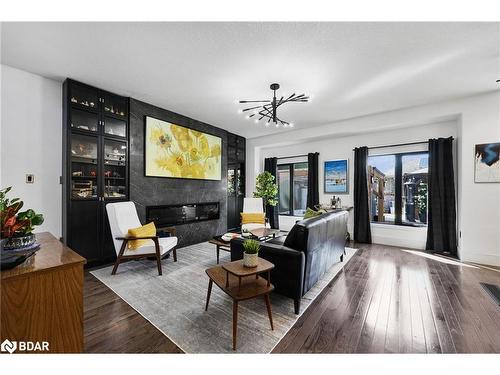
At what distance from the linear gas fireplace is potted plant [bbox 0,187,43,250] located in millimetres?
2595

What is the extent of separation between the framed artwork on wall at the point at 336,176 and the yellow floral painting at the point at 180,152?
112 inches

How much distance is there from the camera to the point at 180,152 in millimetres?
4555

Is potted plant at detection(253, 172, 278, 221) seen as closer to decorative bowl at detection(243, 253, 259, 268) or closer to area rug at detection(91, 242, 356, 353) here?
area rug at detection(91, 242, 356, 353)

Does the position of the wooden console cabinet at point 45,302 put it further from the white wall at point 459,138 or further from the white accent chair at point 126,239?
the white wall at point 459,138

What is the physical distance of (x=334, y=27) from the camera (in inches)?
81.5

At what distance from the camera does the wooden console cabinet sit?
3.68 ft

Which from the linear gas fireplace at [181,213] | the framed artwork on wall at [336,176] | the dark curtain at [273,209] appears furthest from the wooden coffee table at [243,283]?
the dark curtain at [273,209]

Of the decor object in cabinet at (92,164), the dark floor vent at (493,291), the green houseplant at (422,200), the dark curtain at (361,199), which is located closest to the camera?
the dark floor vent at (493,291)

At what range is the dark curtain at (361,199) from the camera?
4.95 metres

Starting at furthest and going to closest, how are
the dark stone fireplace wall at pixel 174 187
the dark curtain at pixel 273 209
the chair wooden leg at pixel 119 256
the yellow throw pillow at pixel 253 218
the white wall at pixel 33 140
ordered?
the dark curtain at pixel 273 209
the yellow throw pillow at pixel 253 218
the dark stone fireplace wall at pixel 174 187
the chair wooden leg at pixel 119 256
the white wall at pixel 33 140
